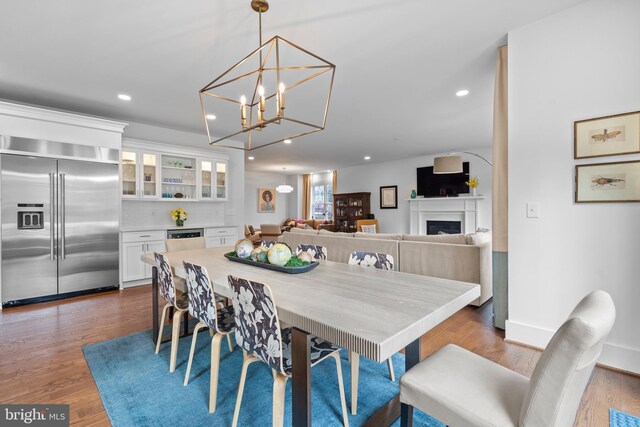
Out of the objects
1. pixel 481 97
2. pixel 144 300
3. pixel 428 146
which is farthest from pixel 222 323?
pixel 428 146

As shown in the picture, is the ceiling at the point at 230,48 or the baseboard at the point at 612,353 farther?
the ceiling at the point at 230,48

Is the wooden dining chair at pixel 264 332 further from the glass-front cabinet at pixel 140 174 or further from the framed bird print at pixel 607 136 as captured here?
the glass-front cabinet at pixel 140 174

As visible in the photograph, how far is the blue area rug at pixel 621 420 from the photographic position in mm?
1562

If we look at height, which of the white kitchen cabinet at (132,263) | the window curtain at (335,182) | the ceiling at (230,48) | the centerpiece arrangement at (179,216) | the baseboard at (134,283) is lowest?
the baseboard at (134,283)

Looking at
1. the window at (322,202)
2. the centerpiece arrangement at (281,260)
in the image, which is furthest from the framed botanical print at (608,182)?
the window at (322,202)

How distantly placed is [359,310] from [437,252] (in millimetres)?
2806

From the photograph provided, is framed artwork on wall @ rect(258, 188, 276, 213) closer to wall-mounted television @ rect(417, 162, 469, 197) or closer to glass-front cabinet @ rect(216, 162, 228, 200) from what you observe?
glass-front cabinet @ rect(216, 162, 228, 200)

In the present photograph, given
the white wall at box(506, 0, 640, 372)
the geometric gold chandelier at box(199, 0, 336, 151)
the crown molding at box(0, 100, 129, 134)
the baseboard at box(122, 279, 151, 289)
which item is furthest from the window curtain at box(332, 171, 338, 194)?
the white wall at box(506, 0, 640, 372)

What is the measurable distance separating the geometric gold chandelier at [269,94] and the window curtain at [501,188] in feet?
5.06

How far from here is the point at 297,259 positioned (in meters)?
2.00

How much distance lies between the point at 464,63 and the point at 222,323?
3.20 m

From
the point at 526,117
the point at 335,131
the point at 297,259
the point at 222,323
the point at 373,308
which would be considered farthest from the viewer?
the point at 335,131

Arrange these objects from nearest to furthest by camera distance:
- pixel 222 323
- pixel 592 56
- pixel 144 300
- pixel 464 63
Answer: pixel 222 323 → pixel 592 56 → pixel 464 63 → pixel 144 300

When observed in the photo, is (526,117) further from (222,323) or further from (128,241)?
(128,241)
